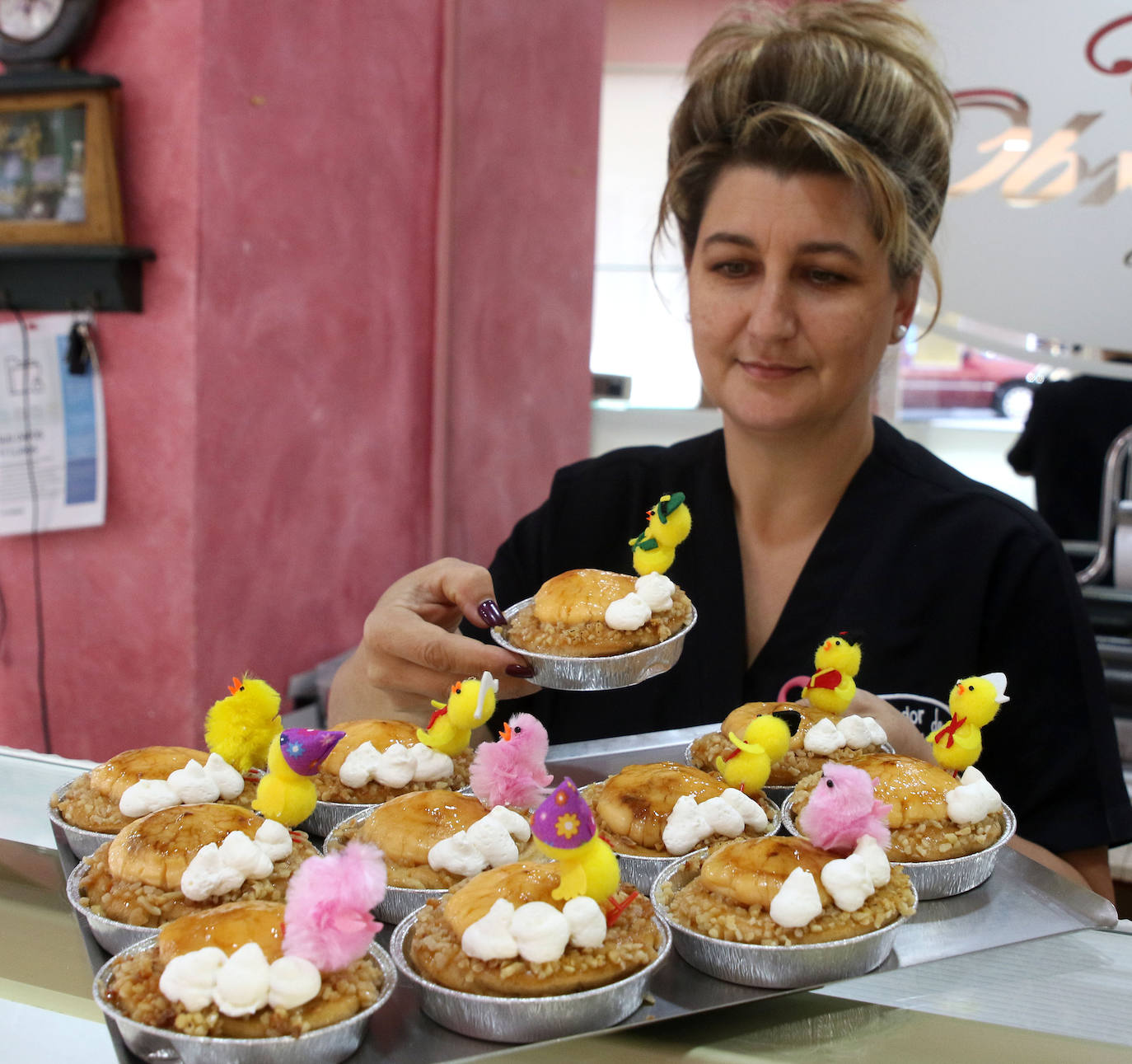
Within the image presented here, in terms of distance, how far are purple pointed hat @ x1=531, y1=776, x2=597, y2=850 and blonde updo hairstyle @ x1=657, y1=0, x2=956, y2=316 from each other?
1.14m

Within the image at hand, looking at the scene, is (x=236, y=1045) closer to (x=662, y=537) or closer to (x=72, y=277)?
(x=662, y=537)

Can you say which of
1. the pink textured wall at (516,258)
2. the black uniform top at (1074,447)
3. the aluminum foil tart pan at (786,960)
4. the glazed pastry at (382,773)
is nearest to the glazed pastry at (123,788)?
the glazed pastry at (382,773)

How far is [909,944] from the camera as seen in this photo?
1.06 meters

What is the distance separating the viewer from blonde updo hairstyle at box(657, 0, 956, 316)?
1688 mm

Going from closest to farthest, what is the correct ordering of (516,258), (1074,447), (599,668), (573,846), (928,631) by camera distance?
(573,846)
(599,668)
(928,631)
(1074,447)
(516,258)

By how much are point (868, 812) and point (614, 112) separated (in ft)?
13.0

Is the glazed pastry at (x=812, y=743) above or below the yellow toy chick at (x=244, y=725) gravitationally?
below

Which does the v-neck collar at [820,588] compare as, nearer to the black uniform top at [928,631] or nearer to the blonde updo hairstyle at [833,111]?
the black uniform top at [928,631]

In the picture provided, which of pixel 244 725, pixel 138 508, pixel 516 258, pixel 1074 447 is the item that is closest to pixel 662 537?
pixel 244 725

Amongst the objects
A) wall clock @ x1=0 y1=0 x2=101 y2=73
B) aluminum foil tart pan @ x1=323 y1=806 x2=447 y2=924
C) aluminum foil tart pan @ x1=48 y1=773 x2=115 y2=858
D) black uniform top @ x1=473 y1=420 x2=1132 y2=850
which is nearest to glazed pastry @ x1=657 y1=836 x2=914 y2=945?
aluminum foil tart pan @ x1=323 y1=806 x2=447 y2=924

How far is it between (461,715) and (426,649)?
19 cm

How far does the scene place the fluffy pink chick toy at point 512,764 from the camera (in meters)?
1.19

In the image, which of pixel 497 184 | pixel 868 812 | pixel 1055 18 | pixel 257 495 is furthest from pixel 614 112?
pixel 868 812

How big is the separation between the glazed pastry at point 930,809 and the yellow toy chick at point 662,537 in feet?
1.18
